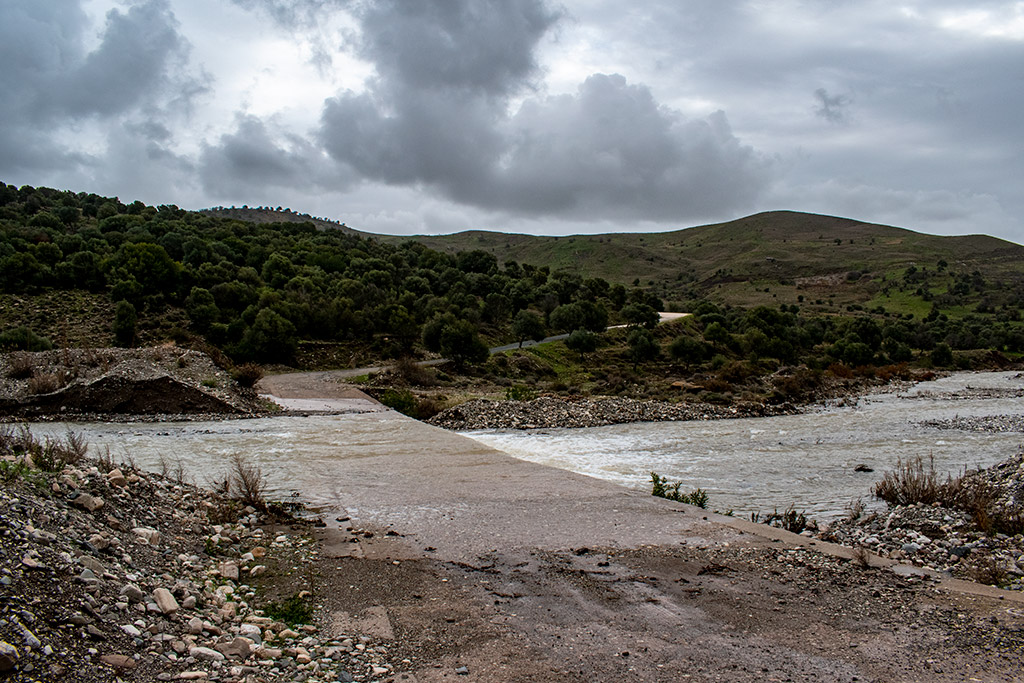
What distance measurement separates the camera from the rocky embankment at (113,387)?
2281 cm

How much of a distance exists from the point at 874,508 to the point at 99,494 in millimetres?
12888

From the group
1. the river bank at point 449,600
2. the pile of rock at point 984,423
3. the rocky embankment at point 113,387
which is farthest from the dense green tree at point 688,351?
the river bank at point 449,600

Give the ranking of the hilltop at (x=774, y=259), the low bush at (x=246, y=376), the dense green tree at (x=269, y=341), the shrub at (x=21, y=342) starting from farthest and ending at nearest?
the hilltop at (x=774, y=259)
the dense green tree at (x=269, y=341)
the shrub at (x=21, y=342)
the low bush at (x=246, y=376)

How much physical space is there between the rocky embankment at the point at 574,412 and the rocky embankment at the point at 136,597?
1814 centimetres

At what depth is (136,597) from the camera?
5.92 meters

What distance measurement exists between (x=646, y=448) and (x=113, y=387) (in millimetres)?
18542

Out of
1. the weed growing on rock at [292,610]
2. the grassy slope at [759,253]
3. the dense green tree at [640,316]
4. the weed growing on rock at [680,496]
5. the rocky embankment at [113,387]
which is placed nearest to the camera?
the weed growing on rock at [292,610]

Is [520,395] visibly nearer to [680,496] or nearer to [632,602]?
[680,496]

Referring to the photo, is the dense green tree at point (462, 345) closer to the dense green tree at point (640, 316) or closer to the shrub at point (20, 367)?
the shrub at point (20, 367)

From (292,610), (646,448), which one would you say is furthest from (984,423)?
(292,610)

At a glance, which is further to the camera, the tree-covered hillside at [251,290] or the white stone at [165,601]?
the tree-covered hillside at [251,290]

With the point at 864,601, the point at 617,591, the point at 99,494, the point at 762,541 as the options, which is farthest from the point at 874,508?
the point at 99,494

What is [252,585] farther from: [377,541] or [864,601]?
[864,601]

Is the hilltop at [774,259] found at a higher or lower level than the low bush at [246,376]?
higher
